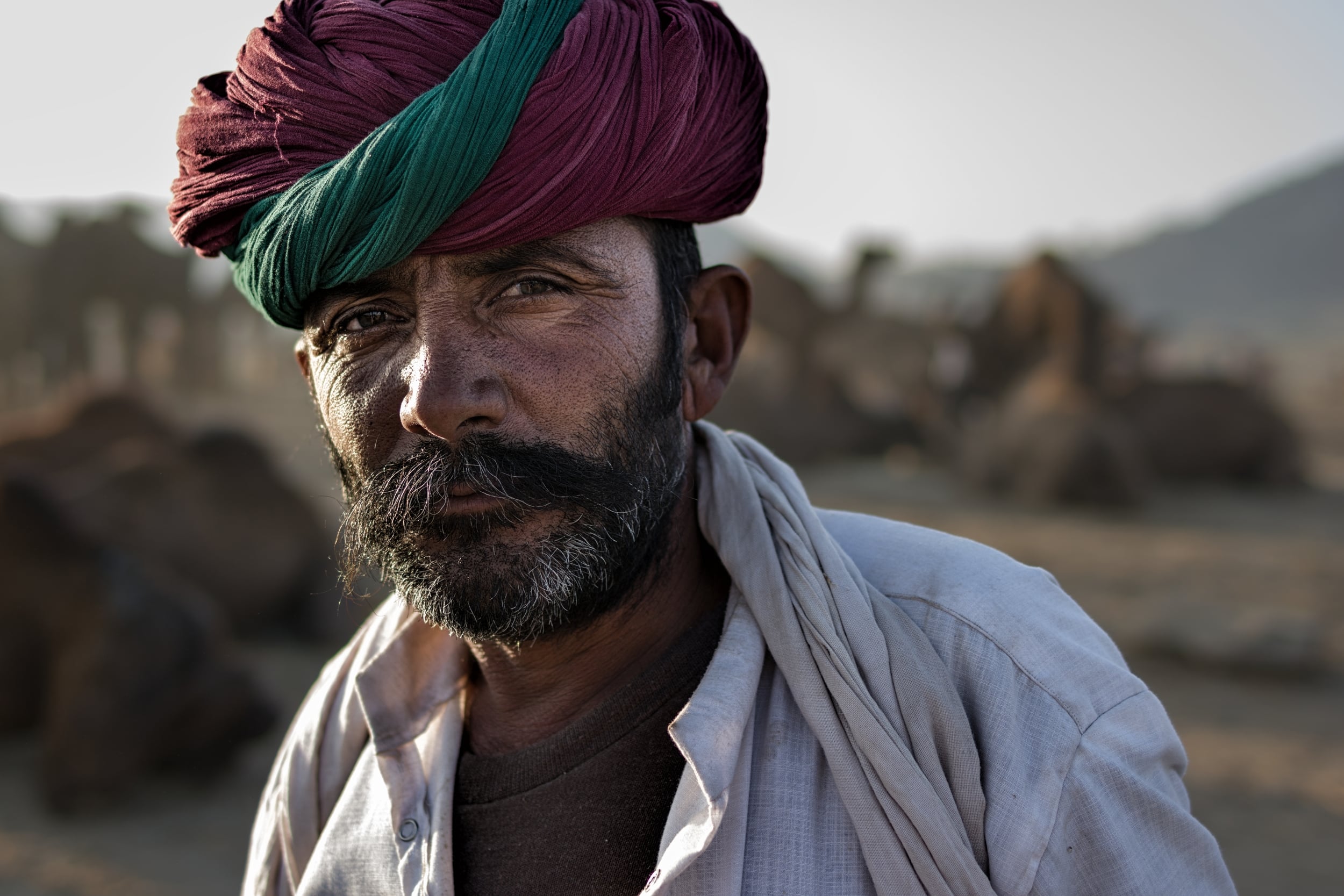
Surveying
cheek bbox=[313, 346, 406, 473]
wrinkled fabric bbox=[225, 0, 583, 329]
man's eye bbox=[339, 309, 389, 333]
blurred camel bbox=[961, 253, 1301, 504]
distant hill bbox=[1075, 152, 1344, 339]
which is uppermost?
wrinkled fabric bbox=[225, 0, 583, 329]

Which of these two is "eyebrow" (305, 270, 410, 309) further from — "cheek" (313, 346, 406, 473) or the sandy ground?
the sandy ground

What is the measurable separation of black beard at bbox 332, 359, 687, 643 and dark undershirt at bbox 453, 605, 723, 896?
15cm

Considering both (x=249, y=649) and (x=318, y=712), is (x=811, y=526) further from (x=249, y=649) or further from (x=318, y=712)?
(x=249, y=649)

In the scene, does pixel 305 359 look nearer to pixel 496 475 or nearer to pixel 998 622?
pixel 496 475

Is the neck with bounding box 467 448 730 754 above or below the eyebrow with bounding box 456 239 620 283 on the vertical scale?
below

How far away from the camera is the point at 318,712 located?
1.94 meters

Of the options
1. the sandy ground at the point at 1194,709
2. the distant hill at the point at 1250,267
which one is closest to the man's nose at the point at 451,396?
the sandy ground at the point at 1194,709

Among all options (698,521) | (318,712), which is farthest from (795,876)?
(318,712)

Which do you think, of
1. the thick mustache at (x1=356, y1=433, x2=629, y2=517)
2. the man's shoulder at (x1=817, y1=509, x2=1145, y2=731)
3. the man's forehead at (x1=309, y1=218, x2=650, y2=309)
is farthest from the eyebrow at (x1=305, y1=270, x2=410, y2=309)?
the man's shoulder at (x1=817, y1=509, x2=1145, y2=731)

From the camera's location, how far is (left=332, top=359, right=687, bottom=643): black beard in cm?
151

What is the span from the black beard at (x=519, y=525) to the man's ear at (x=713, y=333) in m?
0.18

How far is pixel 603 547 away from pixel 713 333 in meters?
0.47

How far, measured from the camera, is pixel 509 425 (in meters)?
1.51

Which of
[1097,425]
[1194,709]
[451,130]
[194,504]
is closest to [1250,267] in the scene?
[1097,425]
